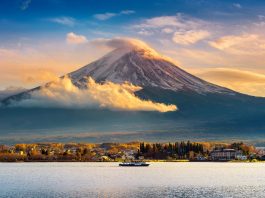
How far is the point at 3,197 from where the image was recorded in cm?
5488

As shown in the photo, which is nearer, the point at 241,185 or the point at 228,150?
the point at 241,185

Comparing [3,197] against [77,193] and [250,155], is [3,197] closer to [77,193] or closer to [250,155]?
[77,193]

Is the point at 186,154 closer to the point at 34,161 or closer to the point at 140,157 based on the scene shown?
the point at 140,157

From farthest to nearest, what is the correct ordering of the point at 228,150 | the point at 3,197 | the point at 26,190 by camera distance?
the point at 228,150
the point at 26,190
the point at 3,197

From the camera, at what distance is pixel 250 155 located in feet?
609

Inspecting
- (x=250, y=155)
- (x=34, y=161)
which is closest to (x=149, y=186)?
(x=250, y=155)

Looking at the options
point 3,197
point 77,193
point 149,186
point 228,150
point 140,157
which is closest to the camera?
point 3,197

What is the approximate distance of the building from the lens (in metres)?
188

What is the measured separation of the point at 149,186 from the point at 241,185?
33.4 feet

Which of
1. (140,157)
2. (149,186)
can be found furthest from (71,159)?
(149,186)

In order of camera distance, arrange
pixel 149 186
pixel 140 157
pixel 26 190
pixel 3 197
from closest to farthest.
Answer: pixel 3 197
pixel 26 190
pixel 149 186
pixel 140 157

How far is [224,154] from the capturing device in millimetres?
191000

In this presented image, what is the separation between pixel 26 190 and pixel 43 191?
93.7 inches

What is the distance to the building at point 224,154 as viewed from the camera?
188 meters
